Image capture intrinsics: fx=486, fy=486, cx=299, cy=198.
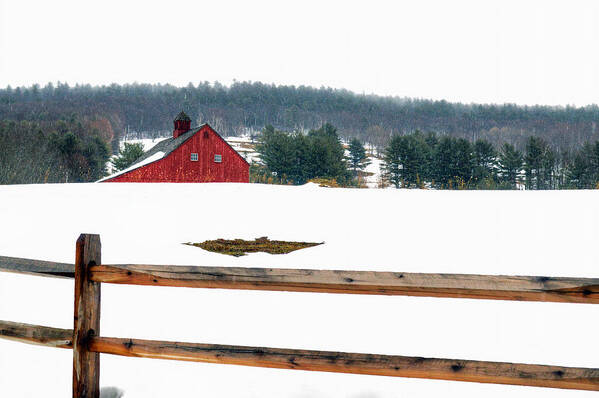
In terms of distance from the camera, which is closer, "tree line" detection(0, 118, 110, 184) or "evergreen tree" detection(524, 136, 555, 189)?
"tree line" detection(0, 118, 110, 184)

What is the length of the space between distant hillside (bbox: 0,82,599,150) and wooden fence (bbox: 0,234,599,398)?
4161 inches

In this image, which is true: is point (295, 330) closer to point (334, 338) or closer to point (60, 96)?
point (334, 338)

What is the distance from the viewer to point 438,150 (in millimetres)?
71625

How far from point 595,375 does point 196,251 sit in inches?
391

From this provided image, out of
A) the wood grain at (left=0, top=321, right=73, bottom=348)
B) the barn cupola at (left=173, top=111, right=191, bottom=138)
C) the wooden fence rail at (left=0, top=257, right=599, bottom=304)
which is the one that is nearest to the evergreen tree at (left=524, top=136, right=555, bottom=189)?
the barn cupola at (left=173, top=111, right=191, bottom=138)

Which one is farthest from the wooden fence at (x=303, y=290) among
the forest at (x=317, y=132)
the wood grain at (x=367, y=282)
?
the forest at (x=317, y=132)

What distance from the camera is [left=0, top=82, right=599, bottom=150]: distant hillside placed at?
108 m

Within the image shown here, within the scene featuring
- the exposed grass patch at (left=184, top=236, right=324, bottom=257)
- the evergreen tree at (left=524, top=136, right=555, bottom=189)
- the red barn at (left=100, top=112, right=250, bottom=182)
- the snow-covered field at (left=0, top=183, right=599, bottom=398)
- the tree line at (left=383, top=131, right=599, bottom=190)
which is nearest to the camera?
the snow-covered field at (left=0, top=183, right=599, bottom=398)

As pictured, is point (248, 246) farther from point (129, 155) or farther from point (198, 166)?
point (129, 155)

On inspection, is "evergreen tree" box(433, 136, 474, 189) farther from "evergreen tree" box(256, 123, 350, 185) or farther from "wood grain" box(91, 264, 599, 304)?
"wood grain" box(91, 264, 599, 304)

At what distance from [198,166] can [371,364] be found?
3831 cm

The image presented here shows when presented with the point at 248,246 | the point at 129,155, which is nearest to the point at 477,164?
the point at 129,155

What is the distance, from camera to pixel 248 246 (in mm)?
12852

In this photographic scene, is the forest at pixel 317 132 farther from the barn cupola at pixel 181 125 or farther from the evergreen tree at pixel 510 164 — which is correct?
the barn cupola at pixel 181 125
